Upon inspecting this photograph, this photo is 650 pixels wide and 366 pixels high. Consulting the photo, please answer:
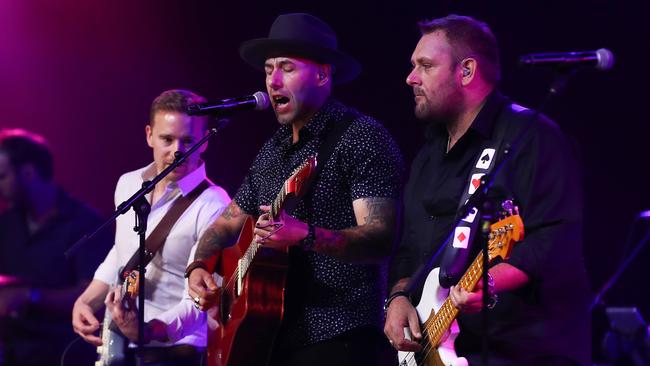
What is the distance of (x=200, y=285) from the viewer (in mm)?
4598

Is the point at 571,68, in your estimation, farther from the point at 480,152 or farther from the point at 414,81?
the point at 414,81

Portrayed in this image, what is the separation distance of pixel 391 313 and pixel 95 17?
4.80 meters

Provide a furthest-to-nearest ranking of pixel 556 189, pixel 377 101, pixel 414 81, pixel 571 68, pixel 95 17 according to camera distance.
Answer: pixel 95 17 → pixel 377 101 → pixel 414 81 → pixel 556 189 → pixel 571 68

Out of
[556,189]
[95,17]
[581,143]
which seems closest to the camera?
[556,189]

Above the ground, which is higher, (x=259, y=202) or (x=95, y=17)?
(x=95, y=17)

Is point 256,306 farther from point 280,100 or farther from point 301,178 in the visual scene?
point 280,100

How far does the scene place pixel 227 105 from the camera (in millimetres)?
4309

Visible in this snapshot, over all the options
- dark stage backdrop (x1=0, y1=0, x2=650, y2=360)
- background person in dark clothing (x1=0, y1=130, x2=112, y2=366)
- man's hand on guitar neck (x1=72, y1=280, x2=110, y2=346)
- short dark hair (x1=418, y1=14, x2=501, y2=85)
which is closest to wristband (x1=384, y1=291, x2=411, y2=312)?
short dark hair (x1=418, y1=14, x2=501, y2=85)

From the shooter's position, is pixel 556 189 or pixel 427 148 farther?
pixel 427 148

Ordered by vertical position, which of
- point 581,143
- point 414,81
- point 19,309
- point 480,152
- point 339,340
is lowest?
point 19,309

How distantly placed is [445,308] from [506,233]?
50cm

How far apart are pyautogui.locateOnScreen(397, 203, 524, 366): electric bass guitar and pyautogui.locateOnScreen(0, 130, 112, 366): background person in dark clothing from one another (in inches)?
117

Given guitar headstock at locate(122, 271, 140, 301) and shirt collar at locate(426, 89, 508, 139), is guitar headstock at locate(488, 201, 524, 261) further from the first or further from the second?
guitar headstock at locate(122, 271, 140, 301)

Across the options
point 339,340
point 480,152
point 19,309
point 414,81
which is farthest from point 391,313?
point 19,309
